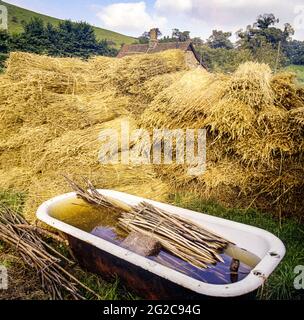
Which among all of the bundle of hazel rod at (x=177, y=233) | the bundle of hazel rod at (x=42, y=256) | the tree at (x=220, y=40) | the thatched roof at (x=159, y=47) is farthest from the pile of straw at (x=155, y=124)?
the tree at (x=220, y=40)

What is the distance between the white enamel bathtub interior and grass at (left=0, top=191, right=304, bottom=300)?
250mm

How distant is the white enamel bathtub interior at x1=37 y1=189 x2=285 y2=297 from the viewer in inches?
80.0

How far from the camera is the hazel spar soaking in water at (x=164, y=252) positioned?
8.27ft

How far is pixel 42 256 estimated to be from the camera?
111 inches

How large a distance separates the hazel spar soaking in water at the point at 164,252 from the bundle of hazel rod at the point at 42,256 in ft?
A: 0.97

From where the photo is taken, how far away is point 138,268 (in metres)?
2.41

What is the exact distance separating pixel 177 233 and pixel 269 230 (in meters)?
1.34

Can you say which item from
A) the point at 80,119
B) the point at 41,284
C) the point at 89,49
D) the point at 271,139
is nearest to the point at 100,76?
the point at 80,119

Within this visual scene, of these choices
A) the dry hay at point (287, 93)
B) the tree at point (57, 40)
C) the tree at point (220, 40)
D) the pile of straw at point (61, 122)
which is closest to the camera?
the dry hay at point (287, 93)

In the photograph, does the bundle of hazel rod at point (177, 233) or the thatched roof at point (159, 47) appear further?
the thatched roof at point (159, 47)

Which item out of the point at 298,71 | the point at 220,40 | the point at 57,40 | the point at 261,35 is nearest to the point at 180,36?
the point at 220,40

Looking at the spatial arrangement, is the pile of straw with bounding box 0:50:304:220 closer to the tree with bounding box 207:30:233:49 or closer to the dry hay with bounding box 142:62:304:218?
the dry hay with bounding box 142:62:304:218

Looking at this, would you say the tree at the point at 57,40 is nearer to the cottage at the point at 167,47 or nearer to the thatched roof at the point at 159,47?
the thatched roof at the point at 159,47
